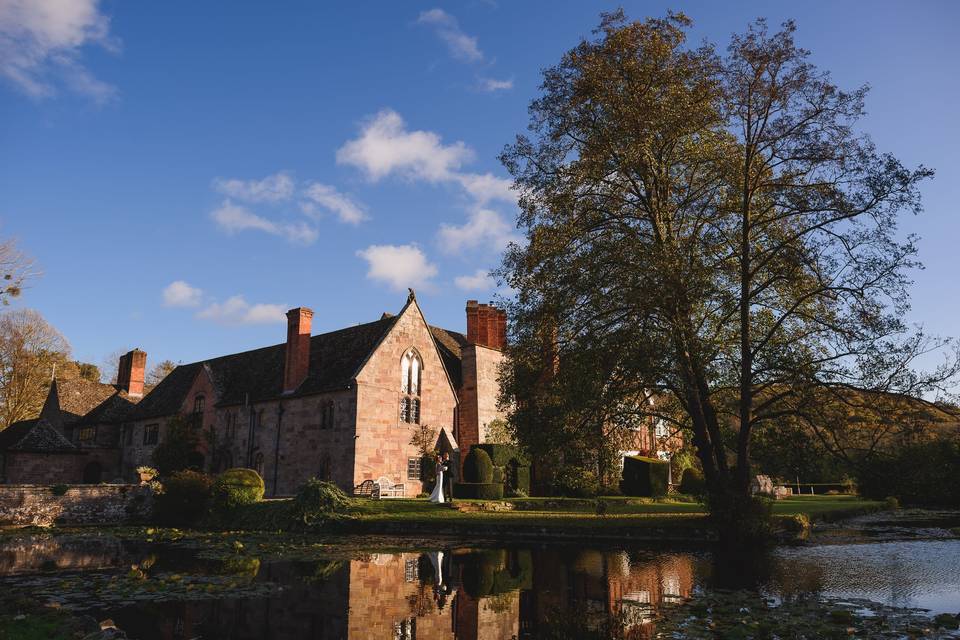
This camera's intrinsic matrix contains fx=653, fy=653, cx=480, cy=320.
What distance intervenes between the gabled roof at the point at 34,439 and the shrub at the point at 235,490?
Answer: 18.2 m

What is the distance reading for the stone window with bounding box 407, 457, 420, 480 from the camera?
35.3m

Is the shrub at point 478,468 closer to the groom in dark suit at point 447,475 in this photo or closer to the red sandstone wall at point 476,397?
the groom in dark suit at point 447,475

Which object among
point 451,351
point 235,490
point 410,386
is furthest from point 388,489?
point 451,351

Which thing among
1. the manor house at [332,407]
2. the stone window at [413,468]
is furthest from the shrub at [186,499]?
the stone window at [413,468]

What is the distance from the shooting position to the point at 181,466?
40.0 m

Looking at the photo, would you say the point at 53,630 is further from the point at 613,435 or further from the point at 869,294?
the point at 869,294

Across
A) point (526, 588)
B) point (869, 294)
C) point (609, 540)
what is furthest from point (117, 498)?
point (869, 294)

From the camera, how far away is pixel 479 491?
31.3 m

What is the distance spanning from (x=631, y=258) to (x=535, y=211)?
413 cm

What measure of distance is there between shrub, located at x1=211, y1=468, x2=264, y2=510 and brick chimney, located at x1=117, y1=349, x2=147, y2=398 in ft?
102

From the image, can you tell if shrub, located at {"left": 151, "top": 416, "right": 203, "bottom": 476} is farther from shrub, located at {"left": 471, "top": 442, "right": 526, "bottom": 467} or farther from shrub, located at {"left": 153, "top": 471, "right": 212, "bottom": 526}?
shrub, located at {"left": 471, "top": 442, "right": 526, "bottom": 467}

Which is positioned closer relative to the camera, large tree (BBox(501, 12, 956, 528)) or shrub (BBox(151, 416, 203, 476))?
large tree (BBox(501, 12, 956, 528))

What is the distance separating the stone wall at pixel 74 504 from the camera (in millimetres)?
27516

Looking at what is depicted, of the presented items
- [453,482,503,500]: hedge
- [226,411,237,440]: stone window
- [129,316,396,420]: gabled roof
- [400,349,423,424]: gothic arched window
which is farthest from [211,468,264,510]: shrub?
[226,411,237,440]: stone window
